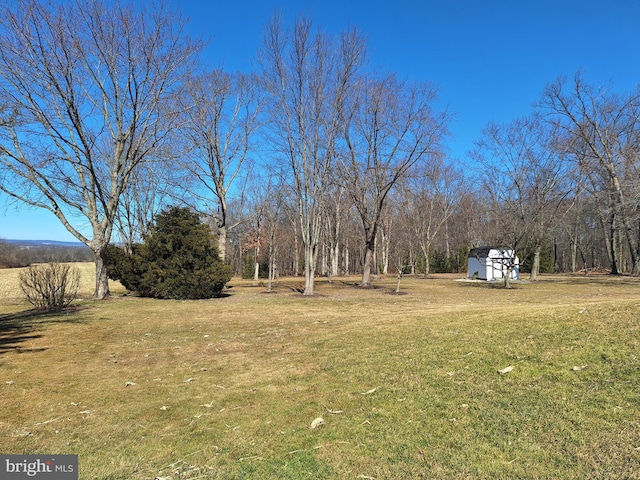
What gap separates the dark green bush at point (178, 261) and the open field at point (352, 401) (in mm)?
7275

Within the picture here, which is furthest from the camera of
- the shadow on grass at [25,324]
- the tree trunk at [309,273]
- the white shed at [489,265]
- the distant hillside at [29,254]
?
the distant hillside at [29,254]

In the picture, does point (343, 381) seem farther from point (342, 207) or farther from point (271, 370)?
point (342, 207)

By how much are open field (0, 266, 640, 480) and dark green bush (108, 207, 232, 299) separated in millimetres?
7275

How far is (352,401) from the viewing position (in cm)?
396

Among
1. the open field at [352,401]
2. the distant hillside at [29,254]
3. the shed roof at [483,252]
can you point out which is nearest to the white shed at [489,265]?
the shed roof at [483,252]

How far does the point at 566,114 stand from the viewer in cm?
2528

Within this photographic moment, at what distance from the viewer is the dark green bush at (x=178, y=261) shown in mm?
14531

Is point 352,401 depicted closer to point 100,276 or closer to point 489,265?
point 100,276

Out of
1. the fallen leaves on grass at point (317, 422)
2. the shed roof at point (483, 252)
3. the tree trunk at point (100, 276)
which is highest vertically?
the shed roof at point (483, 252)

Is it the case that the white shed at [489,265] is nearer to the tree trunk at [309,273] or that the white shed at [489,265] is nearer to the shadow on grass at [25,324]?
the tree trunk at [309,273]

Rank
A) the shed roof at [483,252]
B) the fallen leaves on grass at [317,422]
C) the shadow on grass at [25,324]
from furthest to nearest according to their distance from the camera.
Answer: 1. the shed roof at [483,252]
2. the shadow on grass at [25,324]
3. the fallen leaves on grass at [317,422]

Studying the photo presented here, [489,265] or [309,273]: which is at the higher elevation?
[489,265]

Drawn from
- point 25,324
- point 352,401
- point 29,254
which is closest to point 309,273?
point 25,324

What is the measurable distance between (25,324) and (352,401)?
347 inches
